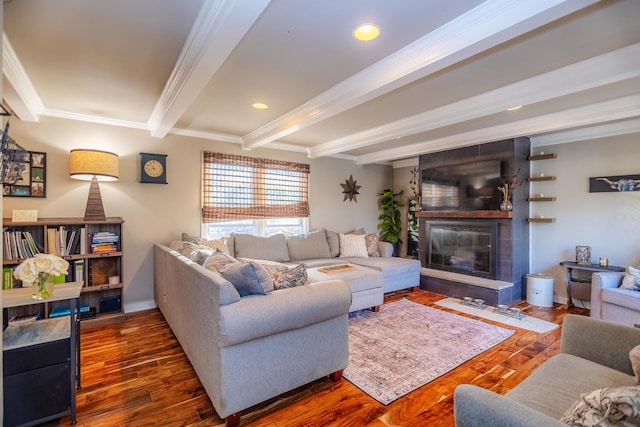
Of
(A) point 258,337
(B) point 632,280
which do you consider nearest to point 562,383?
(A) point 258,337

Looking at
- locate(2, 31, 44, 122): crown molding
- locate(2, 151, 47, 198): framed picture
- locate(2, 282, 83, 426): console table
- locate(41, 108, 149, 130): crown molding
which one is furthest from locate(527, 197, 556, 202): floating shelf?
locate(2, 151, 47, 198): framed picture

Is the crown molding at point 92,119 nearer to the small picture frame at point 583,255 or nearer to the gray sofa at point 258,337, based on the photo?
the gray sofa at point 258,337

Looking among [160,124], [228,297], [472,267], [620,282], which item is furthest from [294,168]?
[620,282]

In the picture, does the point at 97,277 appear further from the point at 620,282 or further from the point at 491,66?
the point at 620,282

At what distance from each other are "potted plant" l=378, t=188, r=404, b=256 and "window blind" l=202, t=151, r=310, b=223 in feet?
6.06

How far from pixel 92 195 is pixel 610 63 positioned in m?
5.04

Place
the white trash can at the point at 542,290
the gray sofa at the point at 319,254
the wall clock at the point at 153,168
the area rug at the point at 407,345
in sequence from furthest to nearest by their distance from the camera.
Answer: the gray sofa at the point at 319,254
the white trash can at the point at 542,290
the wall clock at the point at 153,168
the area rug at the point at 407,345

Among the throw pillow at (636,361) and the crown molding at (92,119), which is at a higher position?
the crown molding at (92,119)

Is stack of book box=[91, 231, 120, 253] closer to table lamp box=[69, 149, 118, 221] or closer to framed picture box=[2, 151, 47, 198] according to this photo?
table lamp box=[69, 149, 118, 221]

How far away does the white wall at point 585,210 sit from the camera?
3674mm

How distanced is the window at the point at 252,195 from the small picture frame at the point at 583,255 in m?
3.92

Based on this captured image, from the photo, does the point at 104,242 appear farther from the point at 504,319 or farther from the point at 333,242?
the point at 504,319

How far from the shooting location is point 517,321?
3.50 m

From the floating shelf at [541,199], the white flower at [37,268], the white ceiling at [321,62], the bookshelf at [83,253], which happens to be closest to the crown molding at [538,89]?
the white ceiling at [321,62]
